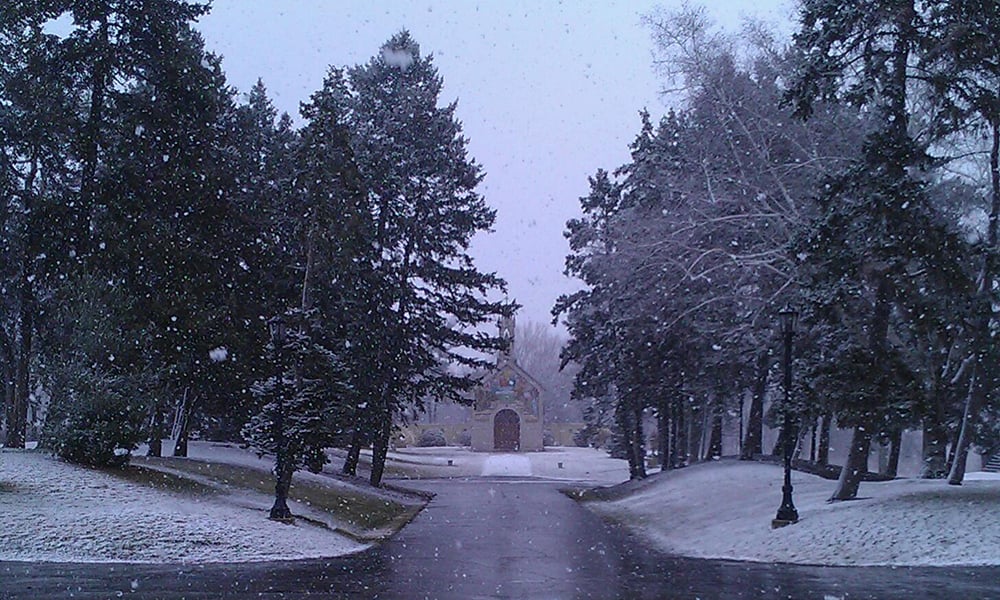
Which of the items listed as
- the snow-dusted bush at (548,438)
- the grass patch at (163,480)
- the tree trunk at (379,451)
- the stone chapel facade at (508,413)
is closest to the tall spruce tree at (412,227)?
the tree trunk at (379,451)

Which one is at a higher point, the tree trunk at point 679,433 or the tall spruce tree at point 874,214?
the tall spruce tree at point 874,214

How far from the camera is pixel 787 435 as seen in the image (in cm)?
2095

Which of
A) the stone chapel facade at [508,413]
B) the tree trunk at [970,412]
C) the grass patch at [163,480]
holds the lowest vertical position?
the grass patch at [163,480]

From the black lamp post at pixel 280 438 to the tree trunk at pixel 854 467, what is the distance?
12.1 meters

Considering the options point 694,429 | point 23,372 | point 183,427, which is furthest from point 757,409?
point 23,372

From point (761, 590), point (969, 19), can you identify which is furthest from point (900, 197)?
point (761, 590)

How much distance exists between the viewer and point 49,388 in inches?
919

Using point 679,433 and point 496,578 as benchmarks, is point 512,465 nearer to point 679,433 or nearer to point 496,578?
point 679,433

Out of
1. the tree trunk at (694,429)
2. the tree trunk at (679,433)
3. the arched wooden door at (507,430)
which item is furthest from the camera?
the arched wooden door at (507,430)

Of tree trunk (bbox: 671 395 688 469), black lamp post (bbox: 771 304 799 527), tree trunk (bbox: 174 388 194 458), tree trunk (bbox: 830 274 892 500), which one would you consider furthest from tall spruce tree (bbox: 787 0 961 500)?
tree trunk (bbox: 174 388 194 458)

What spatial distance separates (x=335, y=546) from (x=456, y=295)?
23.2 meters

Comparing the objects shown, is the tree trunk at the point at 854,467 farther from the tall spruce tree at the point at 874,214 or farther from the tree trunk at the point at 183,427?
the tree trunk at the point at 183,427

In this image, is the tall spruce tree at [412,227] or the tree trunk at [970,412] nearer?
the tree trunk at [970,412]

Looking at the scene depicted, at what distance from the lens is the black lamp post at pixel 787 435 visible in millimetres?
20344
